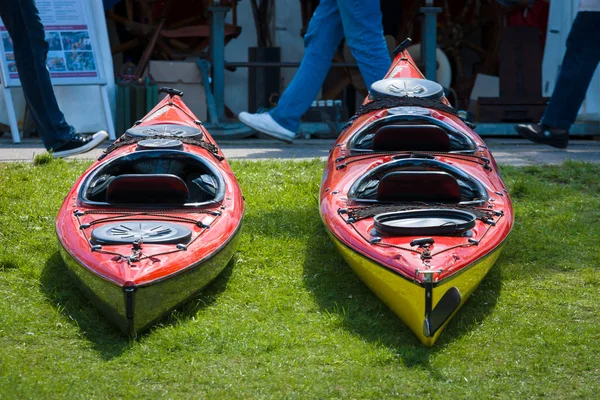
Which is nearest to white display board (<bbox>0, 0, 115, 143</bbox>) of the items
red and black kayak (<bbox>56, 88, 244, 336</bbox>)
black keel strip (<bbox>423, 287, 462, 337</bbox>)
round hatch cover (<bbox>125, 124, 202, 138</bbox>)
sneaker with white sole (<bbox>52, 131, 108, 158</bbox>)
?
sneaker with white sole (<bbox>52, 131, 108, 158</bbox>)

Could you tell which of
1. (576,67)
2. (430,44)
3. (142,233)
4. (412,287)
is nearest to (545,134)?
(576,67)

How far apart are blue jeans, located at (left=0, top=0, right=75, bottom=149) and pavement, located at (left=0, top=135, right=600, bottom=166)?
0.69m

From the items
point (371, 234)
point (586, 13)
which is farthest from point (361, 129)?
point (586, 13)

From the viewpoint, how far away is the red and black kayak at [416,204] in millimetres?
3479

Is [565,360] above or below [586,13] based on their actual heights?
below

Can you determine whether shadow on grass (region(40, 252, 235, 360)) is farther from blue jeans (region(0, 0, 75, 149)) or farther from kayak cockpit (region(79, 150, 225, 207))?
blue jeans (region(0, 0, 75, 149))

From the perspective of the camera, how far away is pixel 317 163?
6223 mm

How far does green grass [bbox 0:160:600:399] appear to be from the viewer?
312 centimetres

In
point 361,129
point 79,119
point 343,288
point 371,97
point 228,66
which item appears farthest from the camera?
point 228,66

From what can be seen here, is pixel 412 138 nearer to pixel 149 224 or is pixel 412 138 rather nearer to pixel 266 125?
pixel 149 224

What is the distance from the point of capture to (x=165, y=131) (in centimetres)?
506

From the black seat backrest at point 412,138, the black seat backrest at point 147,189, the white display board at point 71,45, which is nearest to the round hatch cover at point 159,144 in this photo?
the black seat backrest at point 147,189

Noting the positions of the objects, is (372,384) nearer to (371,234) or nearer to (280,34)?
(371,234)

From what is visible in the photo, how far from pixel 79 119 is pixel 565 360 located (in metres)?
5.23
